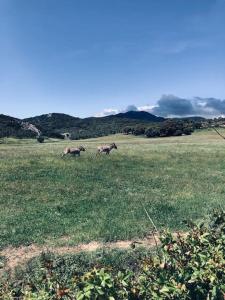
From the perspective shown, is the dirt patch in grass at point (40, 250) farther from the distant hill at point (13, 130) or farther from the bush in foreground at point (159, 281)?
the distant hill at point (13, 130)

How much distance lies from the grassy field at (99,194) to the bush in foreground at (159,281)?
37.0ft

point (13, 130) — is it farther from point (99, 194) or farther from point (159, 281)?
point (159, 281)

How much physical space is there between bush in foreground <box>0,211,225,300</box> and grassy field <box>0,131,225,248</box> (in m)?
11.3

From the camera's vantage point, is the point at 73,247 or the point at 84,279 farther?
the point at 73,247

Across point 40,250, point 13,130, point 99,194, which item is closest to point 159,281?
point 40,250

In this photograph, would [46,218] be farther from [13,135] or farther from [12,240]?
[13,135]

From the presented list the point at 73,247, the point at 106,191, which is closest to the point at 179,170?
the point at 106,191

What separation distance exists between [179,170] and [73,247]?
68.9ft

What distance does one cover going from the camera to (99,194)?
28625mm

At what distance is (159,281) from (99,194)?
20953mm

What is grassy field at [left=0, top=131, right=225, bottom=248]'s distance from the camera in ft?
70.4

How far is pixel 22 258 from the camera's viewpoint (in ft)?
59.5

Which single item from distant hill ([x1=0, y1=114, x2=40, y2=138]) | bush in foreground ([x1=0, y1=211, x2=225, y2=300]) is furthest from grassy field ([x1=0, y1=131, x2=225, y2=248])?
distant hill ([x1=0, y1=114, x2=40, y2=138])

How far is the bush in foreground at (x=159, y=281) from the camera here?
24.2ft
